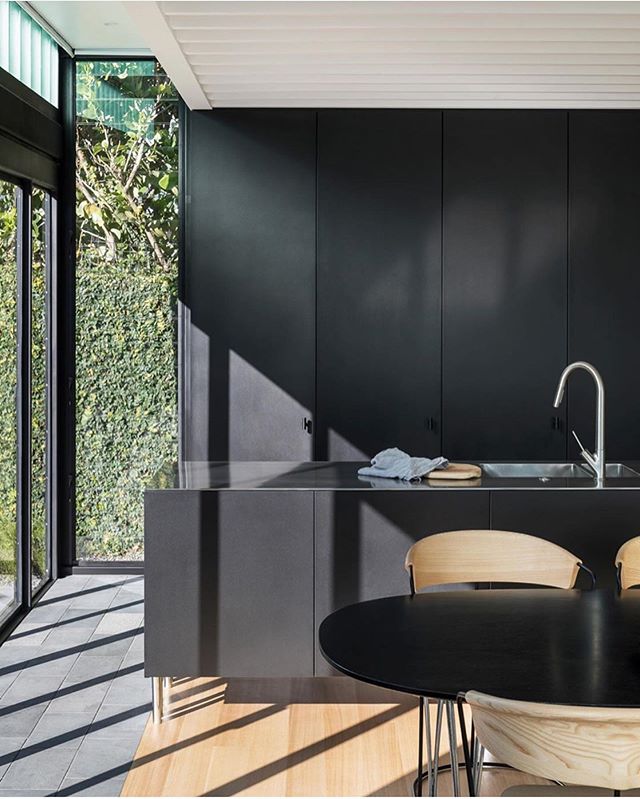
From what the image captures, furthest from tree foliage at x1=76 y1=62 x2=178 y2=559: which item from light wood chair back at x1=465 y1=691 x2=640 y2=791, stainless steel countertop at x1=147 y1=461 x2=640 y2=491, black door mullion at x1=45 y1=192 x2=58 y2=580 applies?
light wood chair back at x1=465 y1=691 x2=640 y2=791

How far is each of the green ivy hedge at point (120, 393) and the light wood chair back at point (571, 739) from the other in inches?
185

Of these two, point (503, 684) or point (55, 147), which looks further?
point (55, 147)

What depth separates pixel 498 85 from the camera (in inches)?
211

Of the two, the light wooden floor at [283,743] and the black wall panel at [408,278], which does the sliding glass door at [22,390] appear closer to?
the black wall panel at [408,278]

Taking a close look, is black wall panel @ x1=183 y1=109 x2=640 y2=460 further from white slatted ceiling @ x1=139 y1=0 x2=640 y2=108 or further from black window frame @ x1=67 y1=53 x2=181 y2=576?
black window frame @ x1=67 y1=53 x2=181 y2=576

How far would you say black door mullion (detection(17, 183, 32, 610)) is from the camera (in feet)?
18.0

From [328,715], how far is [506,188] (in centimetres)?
334

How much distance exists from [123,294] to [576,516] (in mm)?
3464

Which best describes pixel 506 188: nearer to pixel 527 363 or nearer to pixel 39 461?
pixel 527 363

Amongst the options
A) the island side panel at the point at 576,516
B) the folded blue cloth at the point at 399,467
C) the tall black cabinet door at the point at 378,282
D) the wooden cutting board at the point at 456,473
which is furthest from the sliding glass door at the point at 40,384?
the island side panel at the point at 576,516

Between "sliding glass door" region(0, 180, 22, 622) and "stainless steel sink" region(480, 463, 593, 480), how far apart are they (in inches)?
95.6

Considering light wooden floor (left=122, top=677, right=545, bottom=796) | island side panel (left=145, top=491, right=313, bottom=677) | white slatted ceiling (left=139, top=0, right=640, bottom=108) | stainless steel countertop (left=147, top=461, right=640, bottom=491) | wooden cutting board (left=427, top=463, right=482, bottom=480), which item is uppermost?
white slatted ceiling (left=139, top=0, right=640, bottom=108)

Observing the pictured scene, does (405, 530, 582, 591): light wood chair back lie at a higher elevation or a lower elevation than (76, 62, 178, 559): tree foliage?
lower

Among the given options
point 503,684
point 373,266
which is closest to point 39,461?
point 373,266
